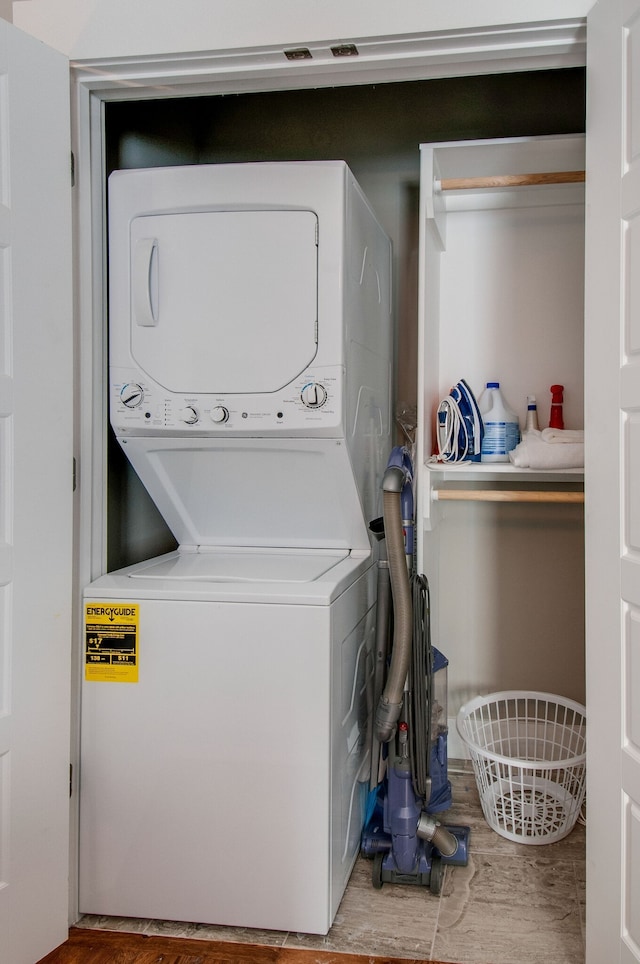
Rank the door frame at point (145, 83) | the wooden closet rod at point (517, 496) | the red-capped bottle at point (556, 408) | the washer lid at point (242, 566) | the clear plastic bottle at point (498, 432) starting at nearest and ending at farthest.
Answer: the door frame at point (145, 83) < the washer lid at point (242, 566) < the wooden closet rod at point (517, 496) < the clear plastic bottle at point (498, 432) < the red-capped bottle at point (556, 408)

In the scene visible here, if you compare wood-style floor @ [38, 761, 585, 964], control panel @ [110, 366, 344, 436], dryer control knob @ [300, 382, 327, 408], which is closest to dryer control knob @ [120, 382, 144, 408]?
control panel @ [110, 366, 344, 436]

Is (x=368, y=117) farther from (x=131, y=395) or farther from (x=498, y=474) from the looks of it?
(x=131, y=395)

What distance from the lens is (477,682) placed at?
3064mm

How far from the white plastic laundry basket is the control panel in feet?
3.64

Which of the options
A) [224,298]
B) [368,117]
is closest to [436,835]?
[224,298]

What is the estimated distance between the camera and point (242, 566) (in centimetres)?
227

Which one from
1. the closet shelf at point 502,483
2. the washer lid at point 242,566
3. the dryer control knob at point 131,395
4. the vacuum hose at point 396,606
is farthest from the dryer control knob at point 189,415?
the closet shelf at point 502,483

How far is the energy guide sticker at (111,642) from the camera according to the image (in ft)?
6.68

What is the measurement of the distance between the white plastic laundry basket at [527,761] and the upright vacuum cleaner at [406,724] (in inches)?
9.4

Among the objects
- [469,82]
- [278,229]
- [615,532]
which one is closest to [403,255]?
[469,82]

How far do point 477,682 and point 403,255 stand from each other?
1.57 m

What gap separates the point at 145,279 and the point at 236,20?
0.64 metres

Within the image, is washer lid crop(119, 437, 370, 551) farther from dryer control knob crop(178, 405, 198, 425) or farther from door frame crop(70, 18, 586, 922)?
door frame crop(70, 18, 586, 922)

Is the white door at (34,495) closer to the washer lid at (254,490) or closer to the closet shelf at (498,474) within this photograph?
the washer lid at (254,490)
